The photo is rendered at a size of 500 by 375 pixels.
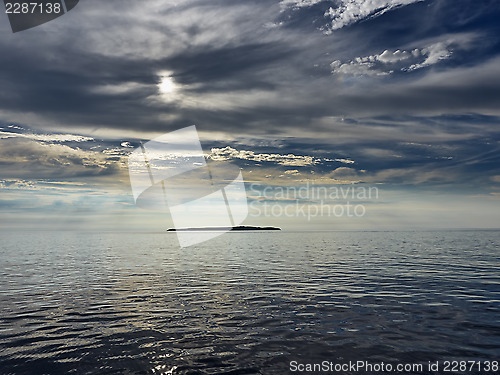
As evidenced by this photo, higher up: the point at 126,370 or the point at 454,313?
the point at 126,370

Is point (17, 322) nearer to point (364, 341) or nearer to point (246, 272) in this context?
point (364, 341)

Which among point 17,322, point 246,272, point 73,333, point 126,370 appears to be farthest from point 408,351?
point 246,272

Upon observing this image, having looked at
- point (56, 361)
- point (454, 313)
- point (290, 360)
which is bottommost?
point (454, 313)

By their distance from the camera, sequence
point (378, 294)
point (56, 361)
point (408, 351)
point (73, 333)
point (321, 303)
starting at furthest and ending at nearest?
1. point (378, 294)
2. point (321, 303)
3. point (73, 333)
4. point (408, 351)
5. point (56, 361)

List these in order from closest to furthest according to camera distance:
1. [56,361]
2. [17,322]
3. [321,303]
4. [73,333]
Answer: [56,361]
[73,333]
[17,322]
[321,303]

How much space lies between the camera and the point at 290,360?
13.9 meters

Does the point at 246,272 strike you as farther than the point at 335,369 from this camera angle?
Yes

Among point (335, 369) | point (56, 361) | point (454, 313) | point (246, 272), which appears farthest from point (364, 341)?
point (246, 272)

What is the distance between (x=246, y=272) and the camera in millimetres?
41781

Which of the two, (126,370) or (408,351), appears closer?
(126,370)

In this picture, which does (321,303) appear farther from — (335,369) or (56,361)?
(56,361)

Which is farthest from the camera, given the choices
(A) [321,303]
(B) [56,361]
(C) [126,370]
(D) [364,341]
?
(A) [321,303]

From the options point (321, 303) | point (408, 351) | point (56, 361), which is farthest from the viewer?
point (321, 303)

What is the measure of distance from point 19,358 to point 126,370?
515 cm
